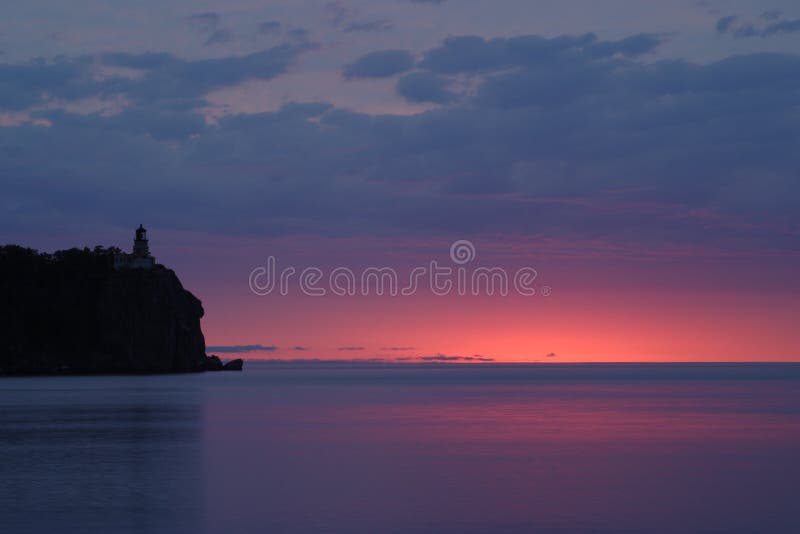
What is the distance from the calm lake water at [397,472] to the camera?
85.1 feet

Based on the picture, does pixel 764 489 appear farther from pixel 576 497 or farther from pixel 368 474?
pixel 368 474

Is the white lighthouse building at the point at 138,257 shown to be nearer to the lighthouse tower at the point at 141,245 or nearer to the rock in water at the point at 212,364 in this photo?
the lighthouse tower at the point at 141,245

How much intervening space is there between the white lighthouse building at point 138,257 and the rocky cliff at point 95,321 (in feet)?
5.34

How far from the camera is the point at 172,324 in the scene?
5482 inches

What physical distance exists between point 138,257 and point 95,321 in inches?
444

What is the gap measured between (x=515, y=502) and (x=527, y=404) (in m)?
54.7

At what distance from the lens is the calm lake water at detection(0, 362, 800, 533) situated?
26.0 meters

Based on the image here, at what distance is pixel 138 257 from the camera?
466 ft

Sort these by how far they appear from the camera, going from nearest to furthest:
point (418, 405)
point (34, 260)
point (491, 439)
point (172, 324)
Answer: point (491, 439), point (418, 405), point (172, 324), point (34, 260)

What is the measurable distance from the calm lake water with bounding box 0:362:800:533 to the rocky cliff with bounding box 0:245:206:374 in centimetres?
6987

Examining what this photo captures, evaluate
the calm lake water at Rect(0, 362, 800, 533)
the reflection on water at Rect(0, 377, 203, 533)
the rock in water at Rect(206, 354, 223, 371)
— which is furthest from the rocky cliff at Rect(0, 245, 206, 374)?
the calm lake water at Rect(0, 362, 800, 533)

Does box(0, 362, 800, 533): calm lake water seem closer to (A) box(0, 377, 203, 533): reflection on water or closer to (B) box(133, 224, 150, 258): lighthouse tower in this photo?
(A) box(0, 377, 203, 533): reflection on water

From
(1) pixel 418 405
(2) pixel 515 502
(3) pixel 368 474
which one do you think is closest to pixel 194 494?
(3) pixel 368 474

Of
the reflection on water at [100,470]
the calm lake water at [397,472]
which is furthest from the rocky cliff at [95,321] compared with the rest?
the calm lake water at [397,472]
